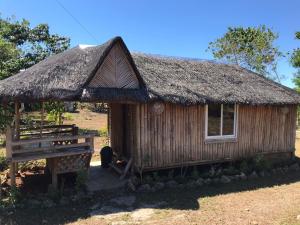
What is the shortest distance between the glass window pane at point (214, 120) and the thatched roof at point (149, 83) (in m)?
0.68

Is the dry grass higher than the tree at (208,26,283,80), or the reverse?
the tree at (208,26,283,80)

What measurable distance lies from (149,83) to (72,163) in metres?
3.49

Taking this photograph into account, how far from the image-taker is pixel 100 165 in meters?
13.6

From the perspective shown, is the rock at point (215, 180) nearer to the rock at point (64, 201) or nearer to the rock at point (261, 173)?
the rock at point (261, 173)

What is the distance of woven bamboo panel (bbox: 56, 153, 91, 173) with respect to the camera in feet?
33.7

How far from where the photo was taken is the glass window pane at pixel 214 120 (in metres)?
12.6

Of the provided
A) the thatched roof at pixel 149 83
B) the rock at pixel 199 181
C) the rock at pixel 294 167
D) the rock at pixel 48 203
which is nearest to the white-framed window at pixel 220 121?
the thatched roof at pixel 149 83

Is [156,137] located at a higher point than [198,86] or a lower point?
lower

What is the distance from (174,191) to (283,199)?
3116mm

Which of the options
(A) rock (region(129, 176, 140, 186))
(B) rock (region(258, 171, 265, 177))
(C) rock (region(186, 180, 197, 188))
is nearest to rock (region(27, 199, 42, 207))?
(A) rock (region(129, 176, 140, 186))

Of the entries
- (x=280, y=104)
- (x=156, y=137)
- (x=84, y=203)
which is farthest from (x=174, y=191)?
(x=280, y=104)

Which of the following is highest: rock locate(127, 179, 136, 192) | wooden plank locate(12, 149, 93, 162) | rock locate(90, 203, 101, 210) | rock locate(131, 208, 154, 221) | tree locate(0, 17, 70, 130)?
tree locate(0, 17, 70, 130)

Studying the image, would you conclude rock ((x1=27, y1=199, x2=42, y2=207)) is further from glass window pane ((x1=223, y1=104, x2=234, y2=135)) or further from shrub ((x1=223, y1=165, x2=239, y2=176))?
glass window pane ((x1=223, y1=104, x2=234, y2=135))

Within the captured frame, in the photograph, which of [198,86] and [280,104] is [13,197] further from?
[280,104]
